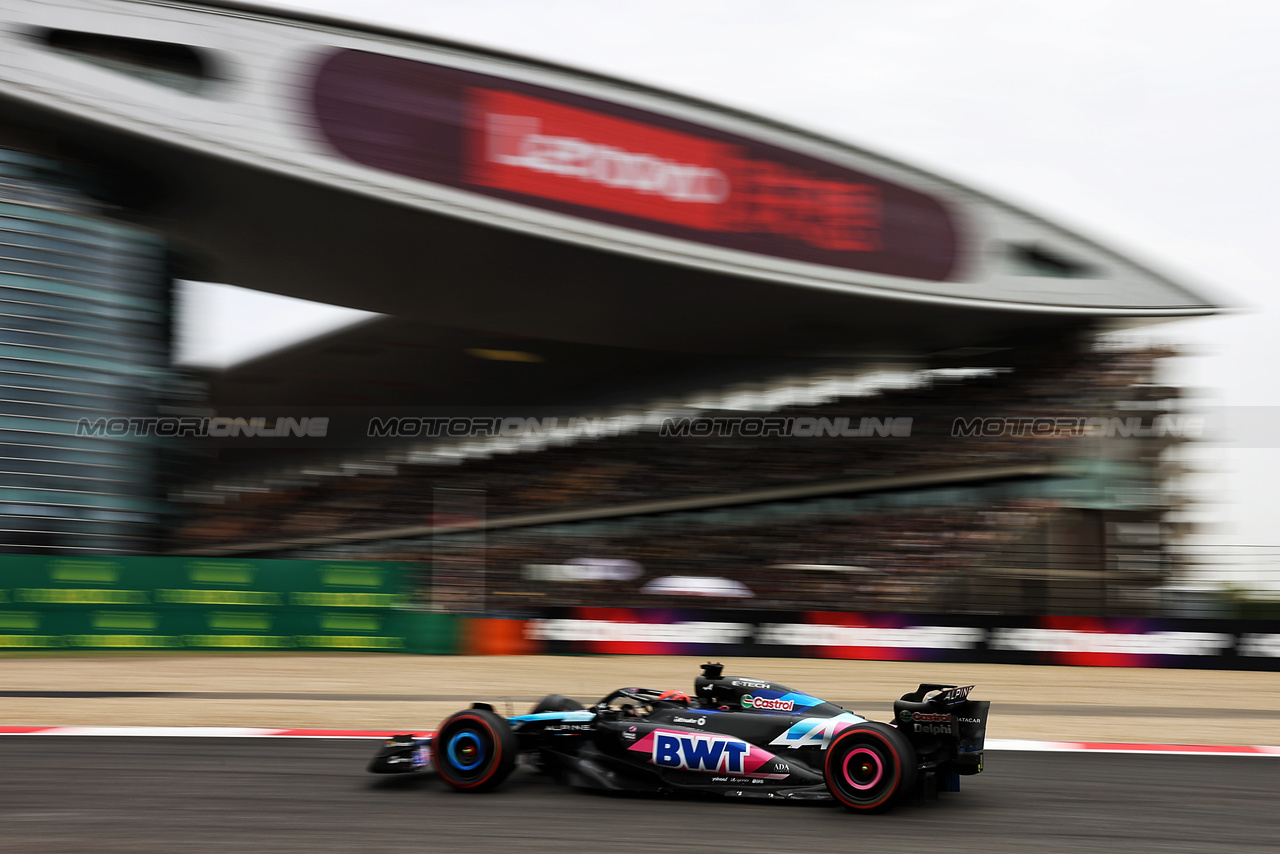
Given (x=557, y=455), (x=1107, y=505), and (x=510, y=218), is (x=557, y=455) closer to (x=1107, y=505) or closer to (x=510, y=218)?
(x=510, y=218)

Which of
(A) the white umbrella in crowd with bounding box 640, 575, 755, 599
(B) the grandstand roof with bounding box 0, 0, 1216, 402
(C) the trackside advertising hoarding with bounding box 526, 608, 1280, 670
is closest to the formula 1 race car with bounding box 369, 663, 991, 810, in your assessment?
(C) the trackside advertising hoarding with bounding box 526, 608, 1280, 670

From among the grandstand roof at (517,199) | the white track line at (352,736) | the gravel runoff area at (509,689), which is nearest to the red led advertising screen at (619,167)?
the grandstand roof at (517,199)

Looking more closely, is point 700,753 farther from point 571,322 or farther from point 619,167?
point 571,322

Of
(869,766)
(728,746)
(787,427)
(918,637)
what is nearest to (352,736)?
(728,746)

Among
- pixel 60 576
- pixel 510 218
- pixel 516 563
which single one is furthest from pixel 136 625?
pixel 510 218

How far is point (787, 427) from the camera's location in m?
21.8

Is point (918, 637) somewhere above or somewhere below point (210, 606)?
below

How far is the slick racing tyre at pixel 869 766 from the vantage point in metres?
5.04

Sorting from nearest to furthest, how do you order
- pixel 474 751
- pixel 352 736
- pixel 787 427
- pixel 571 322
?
pixel 474 751, pixel 352 736, pixel 571 322, pixel 787 427

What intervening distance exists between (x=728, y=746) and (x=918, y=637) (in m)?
9.39

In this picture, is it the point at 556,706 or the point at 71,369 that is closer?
the point at 556,706

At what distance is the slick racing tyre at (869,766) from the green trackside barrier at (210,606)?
957cm

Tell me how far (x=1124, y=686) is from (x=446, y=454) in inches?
600

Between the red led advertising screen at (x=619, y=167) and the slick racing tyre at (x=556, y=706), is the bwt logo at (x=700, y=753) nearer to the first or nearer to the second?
the slick racing tyre at (x=556, y=706)
